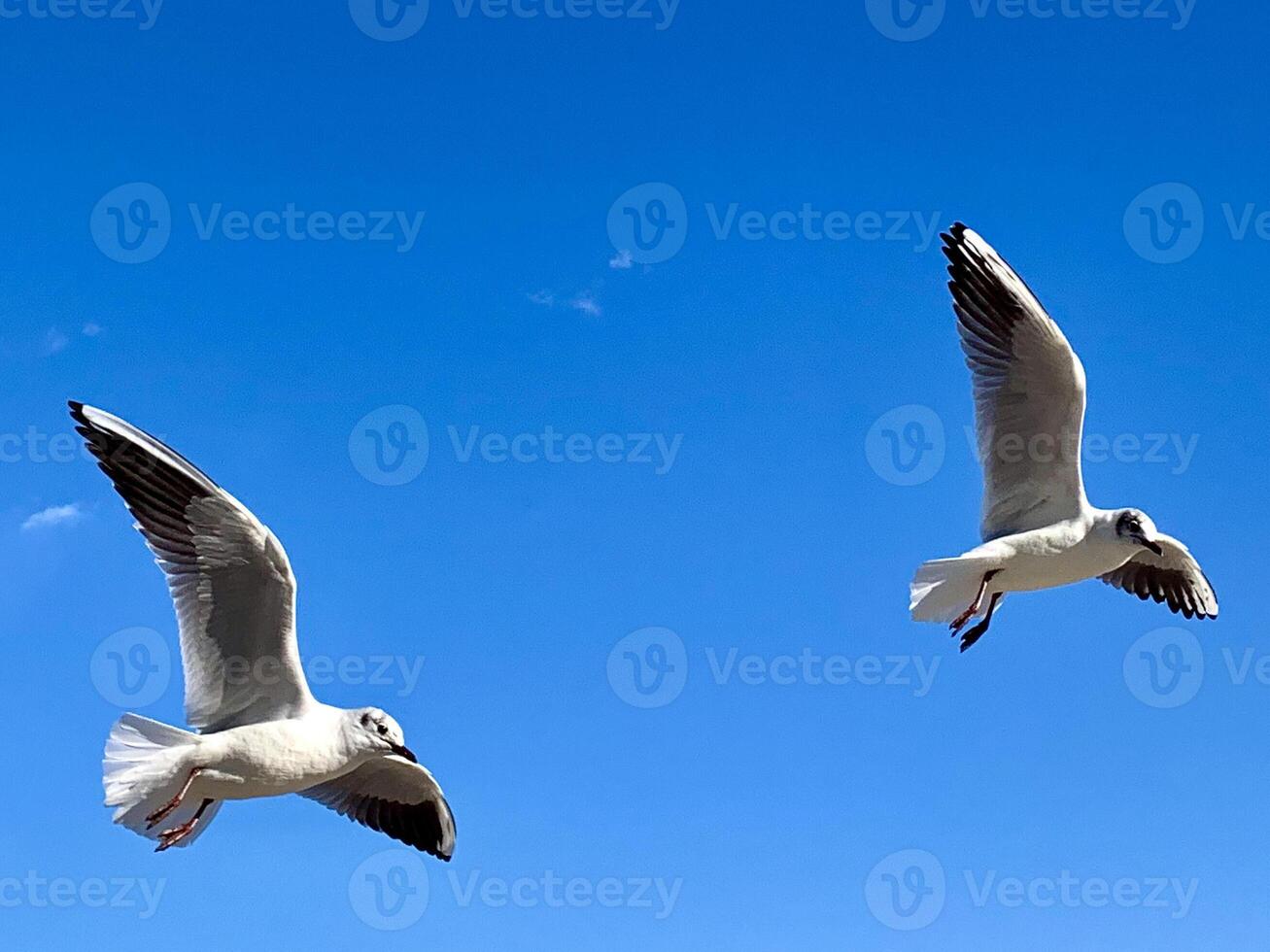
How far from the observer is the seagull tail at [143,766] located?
25.3 feet

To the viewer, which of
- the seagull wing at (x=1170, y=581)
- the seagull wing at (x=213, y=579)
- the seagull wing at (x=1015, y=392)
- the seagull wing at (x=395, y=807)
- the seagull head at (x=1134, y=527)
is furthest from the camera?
the seagull wing at (x=1170, y=581)

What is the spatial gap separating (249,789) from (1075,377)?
478 centimetres

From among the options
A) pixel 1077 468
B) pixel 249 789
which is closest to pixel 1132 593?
pixel 1077 468

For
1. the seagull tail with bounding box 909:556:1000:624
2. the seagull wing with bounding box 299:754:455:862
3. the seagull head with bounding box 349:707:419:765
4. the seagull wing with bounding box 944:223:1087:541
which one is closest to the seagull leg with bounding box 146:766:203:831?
the seagull head with bounding box 349:707:419:765

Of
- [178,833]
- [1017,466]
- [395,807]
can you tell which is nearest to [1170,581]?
[1017,466]

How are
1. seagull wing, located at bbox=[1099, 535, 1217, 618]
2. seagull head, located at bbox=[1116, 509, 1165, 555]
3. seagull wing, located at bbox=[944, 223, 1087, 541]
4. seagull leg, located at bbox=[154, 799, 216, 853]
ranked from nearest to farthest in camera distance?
seagull leg, located at bbox=[154, 799, 216, 853]
seagull wing, located at bbox=[944, 223, 1087, 541]
seagull head, located at bbox=[1116, 509, 1165, 555]
seagull wing, located at bbox=[1099, 535, 1217, 618]

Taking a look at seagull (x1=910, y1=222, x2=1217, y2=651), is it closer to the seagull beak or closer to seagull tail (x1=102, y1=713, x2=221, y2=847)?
the seagull beak

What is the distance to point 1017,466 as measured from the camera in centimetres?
958

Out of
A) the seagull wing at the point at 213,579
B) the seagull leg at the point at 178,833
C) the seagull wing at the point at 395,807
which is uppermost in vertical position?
the seagull wing at the point at 213,579

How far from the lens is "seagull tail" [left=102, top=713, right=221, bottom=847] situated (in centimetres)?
770

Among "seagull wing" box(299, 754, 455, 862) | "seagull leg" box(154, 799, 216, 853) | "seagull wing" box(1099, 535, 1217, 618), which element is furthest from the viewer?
"seagull wing" box(1099, 535, 1217, 618)

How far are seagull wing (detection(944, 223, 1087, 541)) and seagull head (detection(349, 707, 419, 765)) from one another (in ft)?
11.8

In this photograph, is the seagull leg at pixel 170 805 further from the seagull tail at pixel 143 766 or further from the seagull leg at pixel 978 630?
the seagull leg at pixel 978 630

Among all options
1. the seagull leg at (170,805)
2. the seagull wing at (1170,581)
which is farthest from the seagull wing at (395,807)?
the seagull wing at (1170,581)
